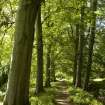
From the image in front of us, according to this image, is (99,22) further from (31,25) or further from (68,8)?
(31,25)

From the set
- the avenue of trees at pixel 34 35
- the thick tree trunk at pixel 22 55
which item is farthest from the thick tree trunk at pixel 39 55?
the thick tree trunk at pixel 22 55

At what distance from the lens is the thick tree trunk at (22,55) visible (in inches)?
360

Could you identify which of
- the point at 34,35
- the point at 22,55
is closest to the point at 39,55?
the point at 34,35

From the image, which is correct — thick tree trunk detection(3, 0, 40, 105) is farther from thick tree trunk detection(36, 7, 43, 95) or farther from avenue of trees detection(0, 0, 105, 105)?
thick tree trunk detection(36, 7, 43, 95)

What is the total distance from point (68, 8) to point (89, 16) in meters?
1.46

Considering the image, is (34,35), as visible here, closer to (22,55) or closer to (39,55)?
(22,55)

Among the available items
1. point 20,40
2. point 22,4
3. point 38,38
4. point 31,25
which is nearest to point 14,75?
point 20,40

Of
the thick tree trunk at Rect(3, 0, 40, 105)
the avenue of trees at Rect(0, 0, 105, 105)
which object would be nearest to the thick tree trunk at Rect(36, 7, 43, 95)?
the avenue of trees at Rect(0, 0, 105, 105)

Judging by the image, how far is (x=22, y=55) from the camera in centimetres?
921

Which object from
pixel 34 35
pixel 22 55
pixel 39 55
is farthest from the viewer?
pixel 39 55

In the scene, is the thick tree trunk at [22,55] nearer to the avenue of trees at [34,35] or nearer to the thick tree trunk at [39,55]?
the avenue of trees at [34,35]

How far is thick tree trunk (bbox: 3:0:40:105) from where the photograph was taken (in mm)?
9141

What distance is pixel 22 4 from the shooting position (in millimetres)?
9164

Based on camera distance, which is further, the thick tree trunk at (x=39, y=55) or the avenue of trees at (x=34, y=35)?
the thick tree trunk at (x=39, y=55)
